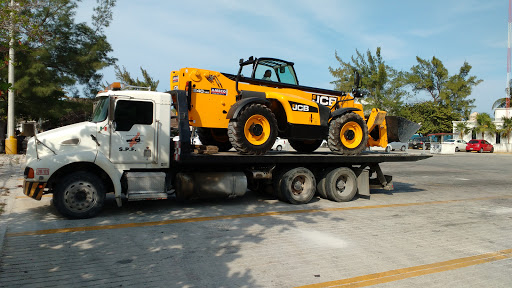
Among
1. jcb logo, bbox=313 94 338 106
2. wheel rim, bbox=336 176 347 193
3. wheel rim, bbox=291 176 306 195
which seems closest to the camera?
wheel rim, bbox=291 176 306 195

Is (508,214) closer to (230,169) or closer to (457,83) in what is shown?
(230,169)

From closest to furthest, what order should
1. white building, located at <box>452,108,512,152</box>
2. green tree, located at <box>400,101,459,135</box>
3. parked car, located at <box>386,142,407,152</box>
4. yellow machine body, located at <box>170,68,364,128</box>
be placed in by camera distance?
yellow machine body, located at <box>170,68,364,128</box>
parked car, located at <box>386,142,407,152</box>
white building, located at <box>452,108,512,152</box>
green tree, located at <box>400,101,459,135</box>

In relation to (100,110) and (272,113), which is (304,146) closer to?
(272,113)

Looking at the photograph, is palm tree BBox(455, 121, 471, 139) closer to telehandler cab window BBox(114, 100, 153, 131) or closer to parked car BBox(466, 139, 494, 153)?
parked car BBox(466, 139, 494, 153)

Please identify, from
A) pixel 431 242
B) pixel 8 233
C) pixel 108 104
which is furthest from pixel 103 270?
pixel 431 242

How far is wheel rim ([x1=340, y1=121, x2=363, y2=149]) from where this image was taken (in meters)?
9.86

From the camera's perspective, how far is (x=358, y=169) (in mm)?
10203

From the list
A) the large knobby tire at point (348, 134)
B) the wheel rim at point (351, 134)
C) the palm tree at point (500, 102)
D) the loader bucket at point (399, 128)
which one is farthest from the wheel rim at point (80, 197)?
the palm tree at point (500, 102)

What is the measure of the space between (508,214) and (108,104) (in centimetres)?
903

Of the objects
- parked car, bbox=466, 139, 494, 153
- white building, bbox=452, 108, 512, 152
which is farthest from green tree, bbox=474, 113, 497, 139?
parked car, bbox=466, 139, 494, 153

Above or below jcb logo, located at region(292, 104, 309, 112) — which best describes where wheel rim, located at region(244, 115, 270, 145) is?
below

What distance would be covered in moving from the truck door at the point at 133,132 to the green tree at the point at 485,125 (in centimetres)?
5335

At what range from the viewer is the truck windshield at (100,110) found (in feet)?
24.5

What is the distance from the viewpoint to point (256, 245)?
19.2 feet
